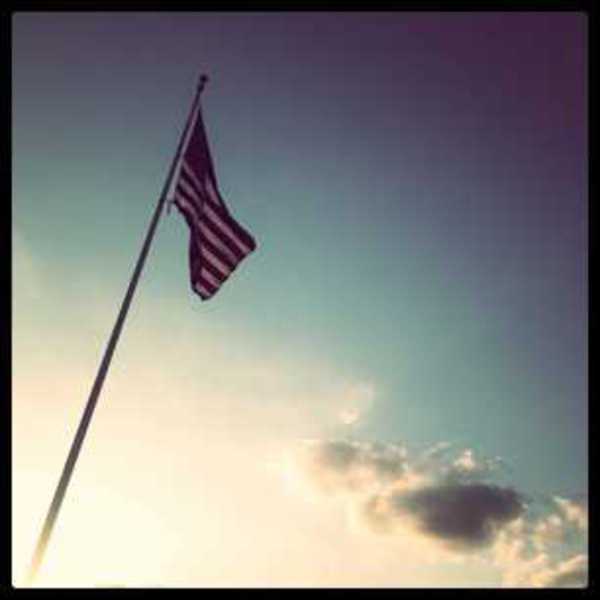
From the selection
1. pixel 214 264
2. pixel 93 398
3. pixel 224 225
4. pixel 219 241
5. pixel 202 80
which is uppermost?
pixel 202 80

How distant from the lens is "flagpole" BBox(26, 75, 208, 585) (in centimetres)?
798

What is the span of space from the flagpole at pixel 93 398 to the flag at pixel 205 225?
1.08 ft

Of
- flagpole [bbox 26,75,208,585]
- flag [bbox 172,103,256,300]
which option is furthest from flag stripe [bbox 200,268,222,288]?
flagpole [bbox 26,75,208,585]

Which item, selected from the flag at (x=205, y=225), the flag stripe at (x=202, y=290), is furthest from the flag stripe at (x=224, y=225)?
the flag stripe at (x=202, y=290)

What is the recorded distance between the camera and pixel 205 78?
1299 cm

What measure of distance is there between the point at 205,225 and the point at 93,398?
4.10 meters

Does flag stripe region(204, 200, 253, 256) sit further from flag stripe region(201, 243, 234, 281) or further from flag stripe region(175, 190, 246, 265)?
flag stripe region(201, 243, 234, 281)

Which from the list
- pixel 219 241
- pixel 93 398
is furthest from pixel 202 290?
pixel 93 398

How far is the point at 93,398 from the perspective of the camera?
9141 millimetres

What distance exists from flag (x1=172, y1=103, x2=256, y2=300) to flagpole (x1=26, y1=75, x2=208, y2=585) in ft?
1.08

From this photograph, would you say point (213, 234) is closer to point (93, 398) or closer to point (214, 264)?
point (214, 264)

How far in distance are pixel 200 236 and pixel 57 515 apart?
5.45m
